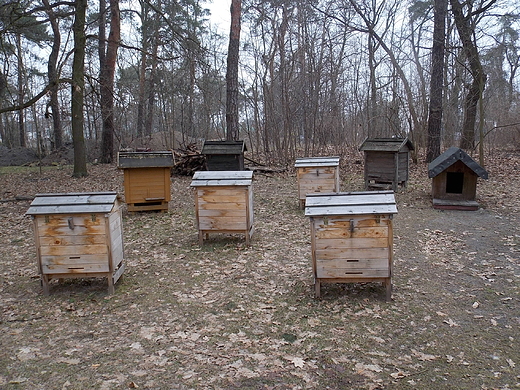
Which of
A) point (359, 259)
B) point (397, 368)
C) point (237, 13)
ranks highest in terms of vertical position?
point (237, 13)

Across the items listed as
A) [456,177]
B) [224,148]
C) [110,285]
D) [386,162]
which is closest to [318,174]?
[386,162]

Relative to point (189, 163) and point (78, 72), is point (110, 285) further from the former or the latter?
point (189, 163)

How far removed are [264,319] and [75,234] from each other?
252 centimetres

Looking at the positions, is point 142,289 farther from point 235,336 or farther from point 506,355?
point 506,355

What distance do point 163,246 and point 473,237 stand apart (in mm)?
5502

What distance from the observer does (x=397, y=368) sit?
3738 millimetres

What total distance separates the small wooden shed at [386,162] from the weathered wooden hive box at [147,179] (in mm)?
5216

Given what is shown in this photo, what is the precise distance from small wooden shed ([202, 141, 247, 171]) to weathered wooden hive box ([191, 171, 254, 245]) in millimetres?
5897

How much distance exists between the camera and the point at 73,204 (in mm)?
5234

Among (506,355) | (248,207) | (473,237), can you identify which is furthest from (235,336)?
(473,237)

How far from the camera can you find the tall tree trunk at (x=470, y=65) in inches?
564

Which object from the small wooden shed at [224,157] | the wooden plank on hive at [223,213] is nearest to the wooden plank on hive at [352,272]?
the wooden plank on hive at [223,213]

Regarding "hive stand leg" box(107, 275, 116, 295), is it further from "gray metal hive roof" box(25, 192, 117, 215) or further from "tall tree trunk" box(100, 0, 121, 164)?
"tall tree trunk" box(100, 0, 121, 164)

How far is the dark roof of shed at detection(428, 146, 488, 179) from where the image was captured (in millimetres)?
9297
